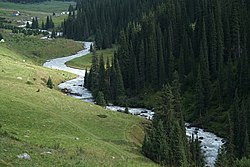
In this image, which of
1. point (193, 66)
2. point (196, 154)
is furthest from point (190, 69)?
point (196, 154)

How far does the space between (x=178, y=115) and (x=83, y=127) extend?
23308mm

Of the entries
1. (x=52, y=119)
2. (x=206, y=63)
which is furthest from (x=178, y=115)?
(x=206, y=63)

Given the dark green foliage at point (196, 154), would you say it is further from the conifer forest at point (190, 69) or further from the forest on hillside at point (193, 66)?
the forest on hillside at point (193, 66)

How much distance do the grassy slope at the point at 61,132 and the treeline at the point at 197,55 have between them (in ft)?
99.5

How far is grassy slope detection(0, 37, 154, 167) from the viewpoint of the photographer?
37.9 meters

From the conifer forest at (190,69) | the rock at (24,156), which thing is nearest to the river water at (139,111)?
the conifer forest at (190,69)

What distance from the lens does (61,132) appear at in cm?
5697

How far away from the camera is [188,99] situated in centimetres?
11406

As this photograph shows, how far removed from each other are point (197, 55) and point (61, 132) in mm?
83495

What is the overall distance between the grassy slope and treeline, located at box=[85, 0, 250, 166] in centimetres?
3032

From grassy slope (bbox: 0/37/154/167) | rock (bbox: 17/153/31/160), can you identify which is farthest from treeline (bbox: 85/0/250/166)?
rock (bbox: 17/153/31/160)

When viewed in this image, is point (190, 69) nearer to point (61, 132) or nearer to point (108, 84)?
point (108, 84)

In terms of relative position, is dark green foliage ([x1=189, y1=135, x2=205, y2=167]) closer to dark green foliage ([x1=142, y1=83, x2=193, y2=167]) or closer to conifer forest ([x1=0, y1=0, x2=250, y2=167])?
conifer forest ([x1=0, y1=0, x2=250, y2=167])

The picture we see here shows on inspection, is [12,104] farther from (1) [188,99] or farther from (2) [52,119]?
(1) [188,99]
